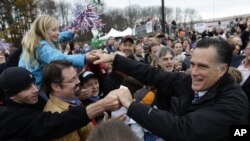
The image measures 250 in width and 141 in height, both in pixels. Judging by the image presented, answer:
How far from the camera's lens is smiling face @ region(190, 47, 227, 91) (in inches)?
101

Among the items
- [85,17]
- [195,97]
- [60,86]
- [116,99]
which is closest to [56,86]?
[60,86]

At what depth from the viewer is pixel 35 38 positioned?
382 centimetres

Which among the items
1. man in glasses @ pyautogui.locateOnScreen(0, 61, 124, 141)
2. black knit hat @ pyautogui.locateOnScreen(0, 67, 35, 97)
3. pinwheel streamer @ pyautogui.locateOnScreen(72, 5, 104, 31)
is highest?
pinwheel streamer @ pyautogui.locateOnScreen(72, 5, 104, 31)

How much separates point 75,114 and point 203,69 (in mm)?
1000

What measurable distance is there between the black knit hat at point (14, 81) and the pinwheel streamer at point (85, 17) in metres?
2.09

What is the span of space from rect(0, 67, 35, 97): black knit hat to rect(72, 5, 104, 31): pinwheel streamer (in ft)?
6.85

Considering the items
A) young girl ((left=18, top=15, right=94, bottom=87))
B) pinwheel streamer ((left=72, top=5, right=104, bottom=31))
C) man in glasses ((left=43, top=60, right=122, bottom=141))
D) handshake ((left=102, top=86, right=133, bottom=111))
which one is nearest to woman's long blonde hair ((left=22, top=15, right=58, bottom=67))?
young girl ((left=18, top=15, right=94, bottom=87))

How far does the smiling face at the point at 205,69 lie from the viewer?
2.57 metres

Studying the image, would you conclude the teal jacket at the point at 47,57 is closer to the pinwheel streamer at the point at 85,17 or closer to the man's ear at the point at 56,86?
the man's ear at the point at 56,86

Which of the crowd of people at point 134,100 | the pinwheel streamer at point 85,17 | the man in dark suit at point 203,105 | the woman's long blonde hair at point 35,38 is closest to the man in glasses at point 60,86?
the crowd of people at point 134,100

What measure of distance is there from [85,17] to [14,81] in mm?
2190

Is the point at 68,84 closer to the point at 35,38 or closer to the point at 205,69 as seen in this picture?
the point at 35,38

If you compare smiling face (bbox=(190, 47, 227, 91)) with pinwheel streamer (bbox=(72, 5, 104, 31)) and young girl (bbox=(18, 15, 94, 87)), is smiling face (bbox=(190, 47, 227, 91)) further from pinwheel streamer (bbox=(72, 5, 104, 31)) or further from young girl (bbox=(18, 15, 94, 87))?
pinwheel streamer (bbox=(72, 5, 104, 31))

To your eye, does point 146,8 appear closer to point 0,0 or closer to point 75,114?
point 0,0
